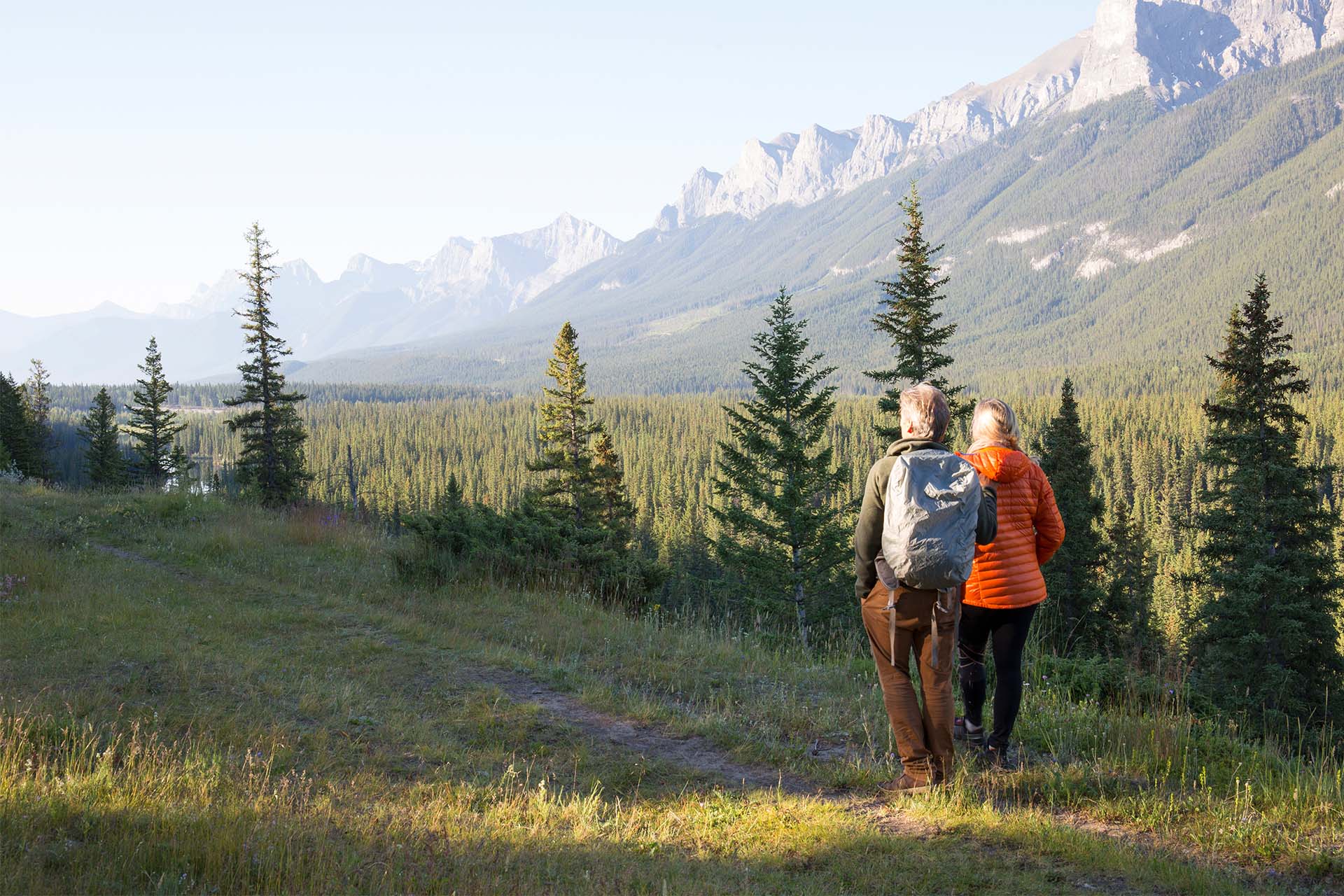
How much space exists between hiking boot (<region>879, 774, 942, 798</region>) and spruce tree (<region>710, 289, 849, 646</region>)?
47.4 feet

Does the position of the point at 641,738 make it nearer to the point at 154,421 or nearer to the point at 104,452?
the point at 154,421

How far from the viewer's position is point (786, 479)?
2069cm

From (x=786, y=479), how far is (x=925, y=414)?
16.2 metres

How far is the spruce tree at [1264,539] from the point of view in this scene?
64.4 ft

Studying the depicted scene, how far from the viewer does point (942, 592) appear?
4555 millimetres

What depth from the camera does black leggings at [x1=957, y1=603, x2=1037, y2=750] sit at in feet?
16.0

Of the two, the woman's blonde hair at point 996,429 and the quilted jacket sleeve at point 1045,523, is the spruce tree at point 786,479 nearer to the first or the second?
the woman's blonde hair at point 996,429

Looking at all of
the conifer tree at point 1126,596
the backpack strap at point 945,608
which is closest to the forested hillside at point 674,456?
the conifer tree at point 1126,596

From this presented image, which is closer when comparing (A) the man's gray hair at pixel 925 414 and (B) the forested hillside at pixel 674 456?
(A) the man's gray hair at pixel 925 414

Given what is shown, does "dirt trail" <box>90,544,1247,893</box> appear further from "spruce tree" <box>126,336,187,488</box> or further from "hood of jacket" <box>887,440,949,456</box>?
"spruce tree" <box>126,336,187,488</box>

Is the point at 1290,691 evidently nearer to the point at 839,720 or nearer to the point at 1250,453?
the point at 1250,453

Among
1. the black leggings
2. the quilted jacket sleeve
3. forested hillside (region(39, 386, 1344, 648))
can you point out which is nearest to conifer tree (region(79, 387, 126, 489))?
forested hillside (region(39, 386, 1344, 648))

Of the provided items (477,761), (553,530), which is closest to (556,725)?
(477,761)

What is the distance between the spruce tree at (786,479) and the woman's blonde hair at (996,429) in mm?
13963
